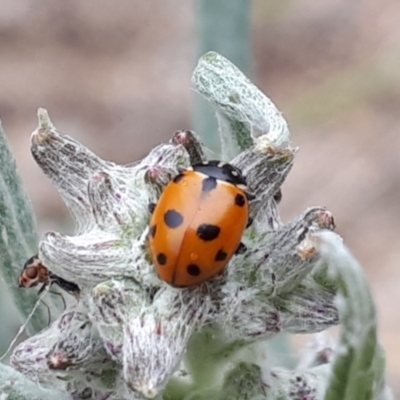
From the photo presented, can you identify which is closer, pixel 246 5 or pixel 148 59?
pixel 246 5

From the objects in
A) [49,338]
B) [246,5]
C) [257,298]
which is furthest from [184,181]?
[246,5]

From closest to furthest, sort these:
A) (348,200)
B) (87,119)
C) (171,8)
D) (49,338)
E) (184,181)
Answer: (49,338) → (184,181) → (348,200) → (87,119) → (171,8)

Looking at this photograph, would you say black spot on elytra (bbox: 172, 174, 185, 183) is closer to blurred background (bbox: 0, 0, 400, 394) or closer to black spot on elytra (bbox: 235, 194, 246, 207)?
black spot on elytra (bbox: 235, 194, 246, 207)

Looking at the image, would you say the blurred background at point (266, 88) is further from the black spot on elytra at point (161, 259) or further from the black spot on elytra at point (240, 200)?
the black spot on elytra at point (161, 259)

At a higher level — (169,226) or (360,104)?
(360,104)

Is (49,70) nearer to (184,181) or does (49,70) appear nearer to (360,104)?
(360,104)

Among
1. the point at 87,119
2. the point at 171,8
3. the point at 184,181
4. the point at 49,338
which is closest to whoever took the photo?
the point at 49,338

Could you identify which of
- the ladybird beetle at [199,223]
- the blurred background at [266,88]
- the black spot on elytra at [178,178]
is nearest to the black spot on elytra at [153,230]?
the ladybird beetle at [199,223]

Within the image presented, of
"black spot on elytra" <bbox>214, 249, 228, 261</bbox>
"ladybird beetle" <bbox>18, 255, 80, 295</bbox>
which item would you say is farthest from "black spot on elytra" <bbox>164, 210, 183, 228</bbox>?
"ladybird beetle" <bbox>18, 255, 80, 295</bbox>
